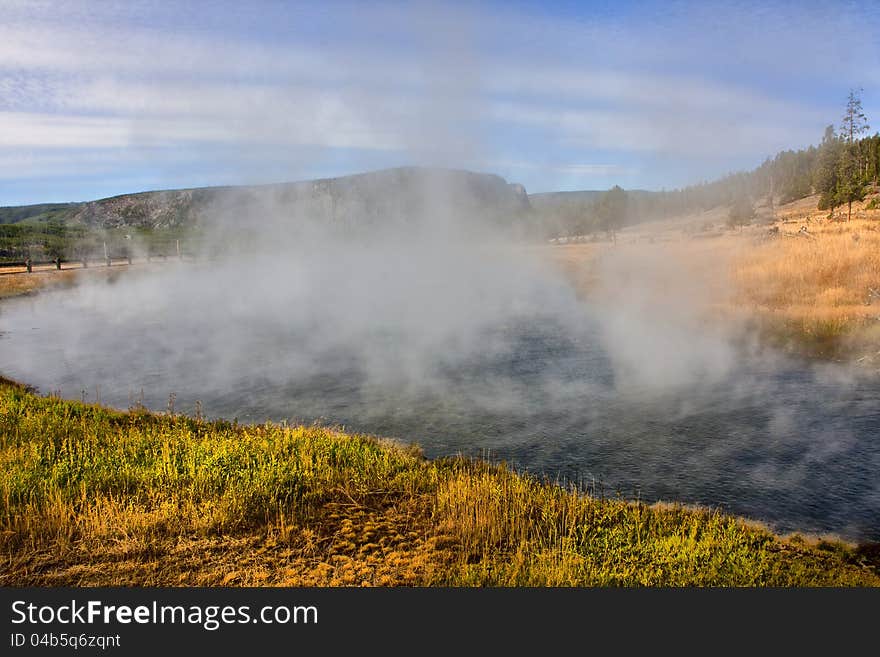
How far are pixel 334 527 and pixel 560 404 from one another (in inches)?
256

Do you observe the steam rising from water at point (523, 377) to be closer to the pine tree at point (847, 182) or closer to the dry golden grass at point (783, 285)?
the dry golden grass at point (783, 285)

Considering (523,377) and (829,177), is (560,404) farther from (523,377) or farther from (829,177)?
(829,177)

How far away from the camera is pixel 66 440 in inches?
379

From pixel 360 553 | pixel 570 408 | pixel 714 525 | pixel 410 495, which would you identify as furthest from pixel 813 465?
pixel 360 553

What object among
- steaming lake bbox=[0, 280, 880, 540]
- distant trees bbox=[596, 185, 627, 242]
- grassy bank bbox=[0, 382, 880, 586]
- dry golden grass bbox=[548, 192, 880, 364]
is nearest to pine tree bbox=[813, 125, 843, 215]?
distant trees bbox=[596, 185, 627, 242]

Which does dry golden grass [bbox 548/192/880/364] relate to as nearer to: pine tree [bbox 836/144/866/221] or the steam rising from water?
the steam rising from water

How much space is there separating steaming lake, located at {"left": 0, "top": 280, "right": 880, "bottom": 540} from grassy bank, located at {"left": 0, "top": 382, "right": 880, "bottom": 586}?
1090 mm

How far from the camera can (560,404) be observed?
12391mm

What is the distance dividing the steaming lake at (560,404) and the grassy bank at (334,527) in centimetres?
109

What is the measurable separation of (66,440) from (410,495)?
18.5 feet

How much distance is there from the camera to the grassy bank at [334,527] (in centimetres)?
582

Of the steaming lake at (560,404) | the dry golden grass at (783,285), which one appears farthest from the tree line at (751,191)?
the steaming lake at (560,404)

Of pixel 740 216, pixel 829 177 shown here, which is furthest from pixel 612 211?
pixel 740 216

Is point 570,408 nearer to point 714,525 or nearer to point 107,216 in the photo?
point 714,525
